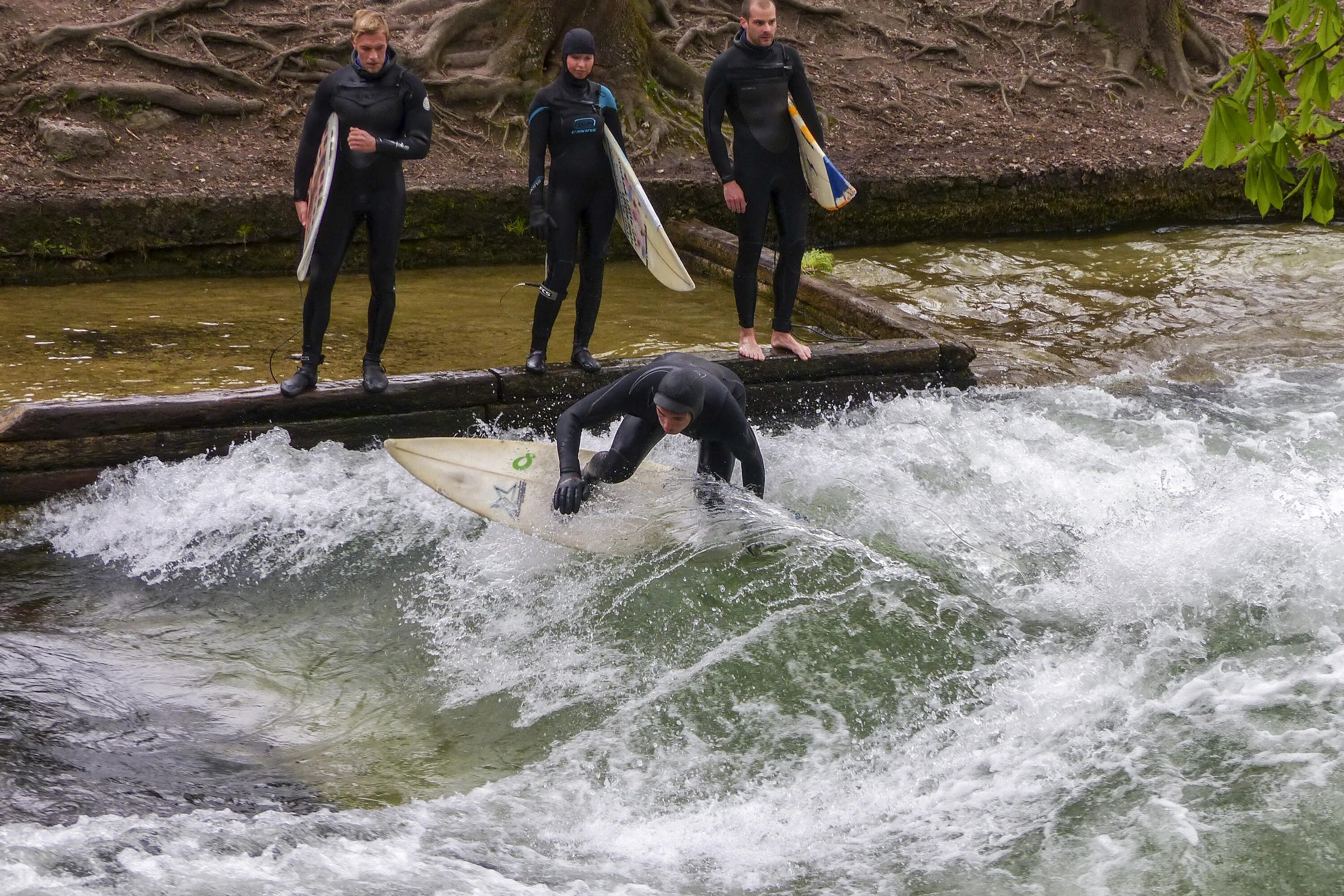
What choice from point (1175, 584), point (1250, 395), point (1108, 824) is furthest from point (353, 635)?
point (1250, 395)

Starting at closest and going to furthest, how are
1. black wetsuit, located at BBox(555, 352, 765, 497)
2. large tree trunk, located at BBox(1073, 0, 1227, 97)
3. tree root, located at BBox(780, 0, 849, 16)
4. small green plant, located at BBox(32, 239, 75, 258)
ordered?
black wetsuit, located at BBox(555, 352, 765, 497)
small green plant, located at BBox(32, 239, 75, 258)
tree root, located at BBox(780, 0, 849, 16)
large tree trunk, located at BBox(1073, 0, 1227, 97)

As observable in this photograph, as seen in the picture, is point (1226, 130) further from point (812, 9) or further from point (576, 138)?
point (812, 9)

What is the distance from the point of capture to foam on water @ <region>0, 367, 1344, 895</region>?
Answer: 420 centimetres

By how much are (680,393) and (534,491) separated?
3.87 feet

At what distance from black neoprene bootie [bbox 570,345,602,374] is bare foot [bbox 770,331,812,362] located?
3.79ft

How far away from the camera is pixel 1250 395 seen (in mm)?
8305

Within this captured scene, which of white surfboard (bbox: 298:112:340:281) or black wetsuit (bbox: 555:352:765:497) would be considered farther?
white surfboard (bbox: 298:112:340:281)

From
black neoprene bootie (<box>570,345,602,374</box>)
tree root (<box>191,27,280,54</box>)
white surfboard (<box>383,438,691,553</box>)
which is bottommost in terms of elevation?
white surfboard (<box>383,438,691,553</box>)

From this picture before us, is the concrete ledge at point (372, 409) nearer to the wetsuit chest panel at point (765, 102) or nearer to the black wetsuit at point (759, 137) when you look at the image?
the black wetsuit at point (759, 137)

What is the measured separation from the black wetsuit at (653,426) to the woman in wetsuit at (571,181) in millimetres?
1254

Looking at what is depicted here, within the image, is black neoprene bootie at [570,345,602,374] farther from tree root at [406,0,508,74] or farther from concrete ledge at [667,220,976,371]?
tree root at [406,0,508,74]

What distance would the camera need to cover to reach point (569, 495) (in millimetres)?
5590

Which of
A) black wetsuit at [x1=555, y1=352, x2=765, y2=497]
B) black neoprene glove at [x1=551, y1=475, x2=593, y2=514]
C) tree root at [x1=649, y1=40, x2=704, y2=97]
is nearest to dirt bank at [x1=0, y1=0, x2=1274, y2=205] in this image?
tree root at [x1=649, y1=40, x2=704, y2=97]

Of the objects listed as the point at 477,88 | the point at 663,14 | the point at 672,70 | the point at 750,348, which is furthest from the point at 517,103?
the point at 750,348
